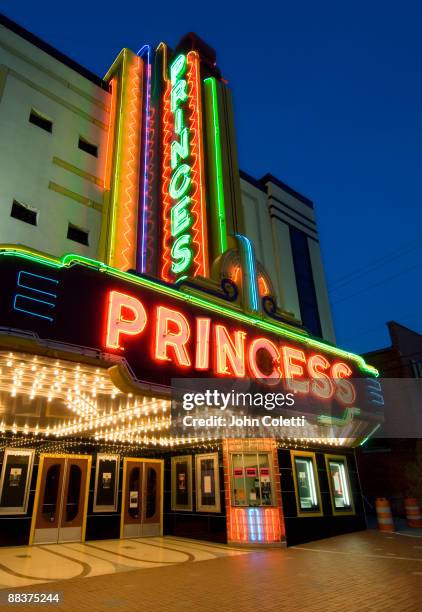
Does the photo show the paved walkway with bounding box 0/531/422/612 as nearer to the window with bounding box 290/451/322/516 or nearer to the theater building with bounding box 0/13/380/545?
the window with bounding box 290/451/322/516

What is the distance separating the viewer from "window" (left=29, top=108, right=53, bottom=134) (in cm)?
1466

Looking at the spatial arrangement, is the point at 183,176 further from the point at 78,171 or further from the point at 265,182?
the point at 265,182

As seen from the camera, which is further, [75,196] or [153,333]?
[75,196]

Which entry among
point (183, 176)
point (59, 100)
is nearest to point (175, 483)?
point (183, 176)

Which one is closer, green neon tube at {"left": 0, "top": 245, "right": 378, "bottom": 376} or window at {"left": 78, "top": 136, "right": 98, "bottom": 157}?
green neon tube at {"left": 0, "top": 245, "right": 378, "bottom": 376}

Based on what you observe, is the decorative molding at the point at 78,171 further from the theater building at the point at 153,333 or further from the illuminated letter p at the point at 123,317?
the illuminated letter p at the point at 123,317

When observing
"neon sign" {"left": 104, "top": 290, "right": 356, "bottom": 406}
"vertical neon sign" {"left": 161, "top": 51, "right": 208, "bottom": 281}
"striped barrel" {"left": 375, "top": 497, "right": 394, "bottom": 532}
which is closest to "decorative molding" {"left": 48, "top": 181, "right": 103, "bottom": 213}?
"vertical neon sign" {"left": 161, "top": 51, "right": 208, "bottom": 281}

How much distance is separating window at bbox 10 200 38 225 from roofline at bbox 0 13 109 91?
7.48 m

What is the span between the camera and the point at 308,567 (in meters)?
8.58

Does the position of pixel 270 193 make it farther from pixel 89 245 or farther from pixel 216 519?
pixel 216 519

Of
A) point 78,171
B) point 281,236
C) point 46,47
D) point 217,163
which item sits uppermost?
point 46,47

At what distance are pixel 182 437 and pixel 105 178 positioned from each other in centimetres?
1014

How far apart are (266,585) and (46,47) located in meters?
19.3

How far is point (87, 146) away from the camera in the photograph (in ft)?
51.8
